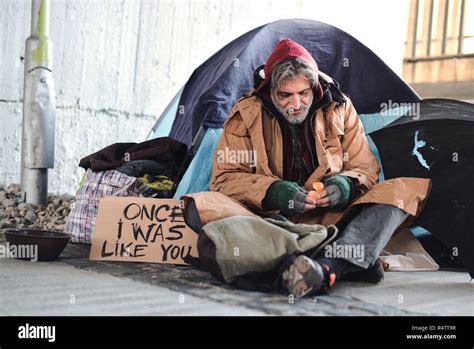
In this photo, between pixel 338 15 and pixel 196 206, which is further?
pixel 338 15

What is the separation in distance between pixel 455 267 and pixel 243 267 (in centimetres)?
135

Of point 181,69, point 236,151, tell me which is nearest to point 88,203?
point 236,151

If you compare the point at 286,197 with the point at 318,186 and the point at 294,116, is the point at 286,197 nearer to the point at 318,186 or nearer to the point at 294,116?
the point at 318,186

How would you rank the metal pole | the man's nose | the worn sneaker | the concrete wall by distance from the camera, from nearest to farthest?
the worn sneaker
the man's nose
the metal pole
the concrete wall

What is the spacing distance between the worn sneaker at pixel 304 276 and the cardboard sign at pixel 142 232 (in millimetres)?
741

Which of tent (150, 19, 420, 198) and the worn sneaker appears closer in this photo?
the worn sneaker

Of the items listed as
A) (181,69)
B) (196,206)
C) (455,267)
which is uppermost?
(181,69)

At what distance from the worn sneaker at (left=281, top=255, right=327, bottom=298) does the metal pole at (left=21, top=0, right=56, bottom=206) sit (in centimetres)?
247

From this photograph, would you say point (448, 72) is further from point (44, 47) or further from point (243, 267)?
point (243, 267)

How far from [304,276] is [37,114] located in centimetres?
258

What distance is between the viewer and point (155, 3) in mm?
5215

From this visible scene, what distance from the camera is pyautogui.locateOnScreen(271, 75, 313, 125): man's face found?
2740 millimetres

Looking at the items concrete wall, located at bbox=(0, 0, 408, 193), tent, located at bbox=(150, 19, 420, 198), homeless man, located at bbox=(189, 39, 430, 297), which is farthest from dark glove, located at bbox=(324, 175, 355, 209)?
concrete wall, located at bbox=(0, 0, 408, 193)

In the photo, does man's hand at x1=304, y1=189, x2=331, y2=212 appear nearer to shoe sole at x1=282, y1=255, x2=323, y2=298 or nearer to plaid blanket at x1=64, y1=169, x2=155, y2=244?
shoe sole at x1=282, y1=255, x2=323, y2=298
